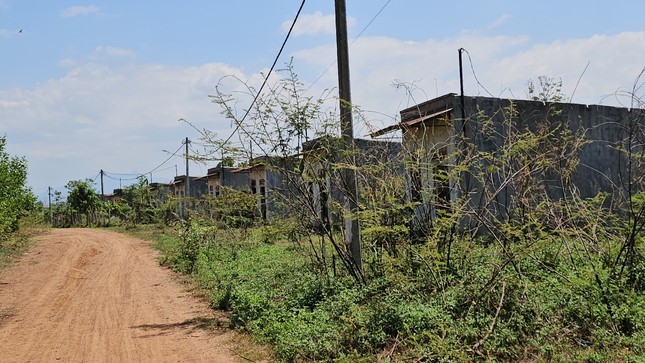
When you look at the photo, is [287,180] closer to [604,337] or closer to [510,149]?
[510,149]

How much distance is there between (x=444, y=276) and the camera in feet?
22.6

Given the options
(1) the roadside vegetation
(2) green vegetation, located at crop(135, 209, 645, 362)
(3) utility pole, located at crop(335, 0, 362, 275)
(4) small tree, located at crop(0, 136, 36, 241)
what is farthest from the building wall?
(4) small tree, located at crop(0, 136, 36, 241)

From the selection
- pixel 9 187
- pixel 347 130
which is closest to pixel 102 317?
pixel 347 130

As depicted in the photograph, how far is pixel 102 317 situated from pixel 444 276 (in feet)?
17.2

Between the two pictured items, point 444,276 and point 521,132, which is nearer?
point 444,276

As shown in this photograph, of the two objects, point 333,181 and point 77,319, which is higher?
point 333,181

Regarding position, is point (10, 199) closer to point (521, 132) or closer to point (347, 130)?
point (347, 130)

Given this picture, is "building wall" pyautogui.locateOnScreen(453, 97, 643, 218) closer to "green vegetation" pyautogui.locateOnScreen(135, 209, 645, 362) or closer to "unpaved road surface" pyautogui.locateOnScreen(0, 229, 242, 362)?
"green vegetation" pyautogui.locateOnScreen(135, 209, 645, 362)

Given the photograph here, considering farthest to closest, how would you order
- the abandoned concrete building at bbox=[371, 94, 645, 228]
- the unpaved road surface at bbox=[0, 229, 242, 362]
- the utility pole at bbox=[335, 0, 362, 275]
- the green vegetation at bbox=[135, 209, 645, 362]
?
the abandoned concrete building at bbox=[371, 94, 645, 228] < the utility pole at bbox=[335, 0, 362, 275] < the unpaved road surface at bbox=[0, 229, 242, 362] < the green vegetation at bbox=[135, 209, 645, 362]

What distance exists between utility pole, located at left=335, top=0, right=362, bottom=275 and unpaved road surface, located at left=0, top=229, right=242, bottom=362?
244 cm

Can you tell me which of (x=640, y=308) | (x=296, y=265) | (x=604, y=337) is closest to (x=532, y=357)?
(x=604, y=337)

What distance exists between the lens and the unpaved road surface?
637 cm

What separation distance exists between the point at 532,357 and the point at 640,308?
1477 mm

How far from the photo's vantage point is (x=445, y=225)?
22.2 ft
